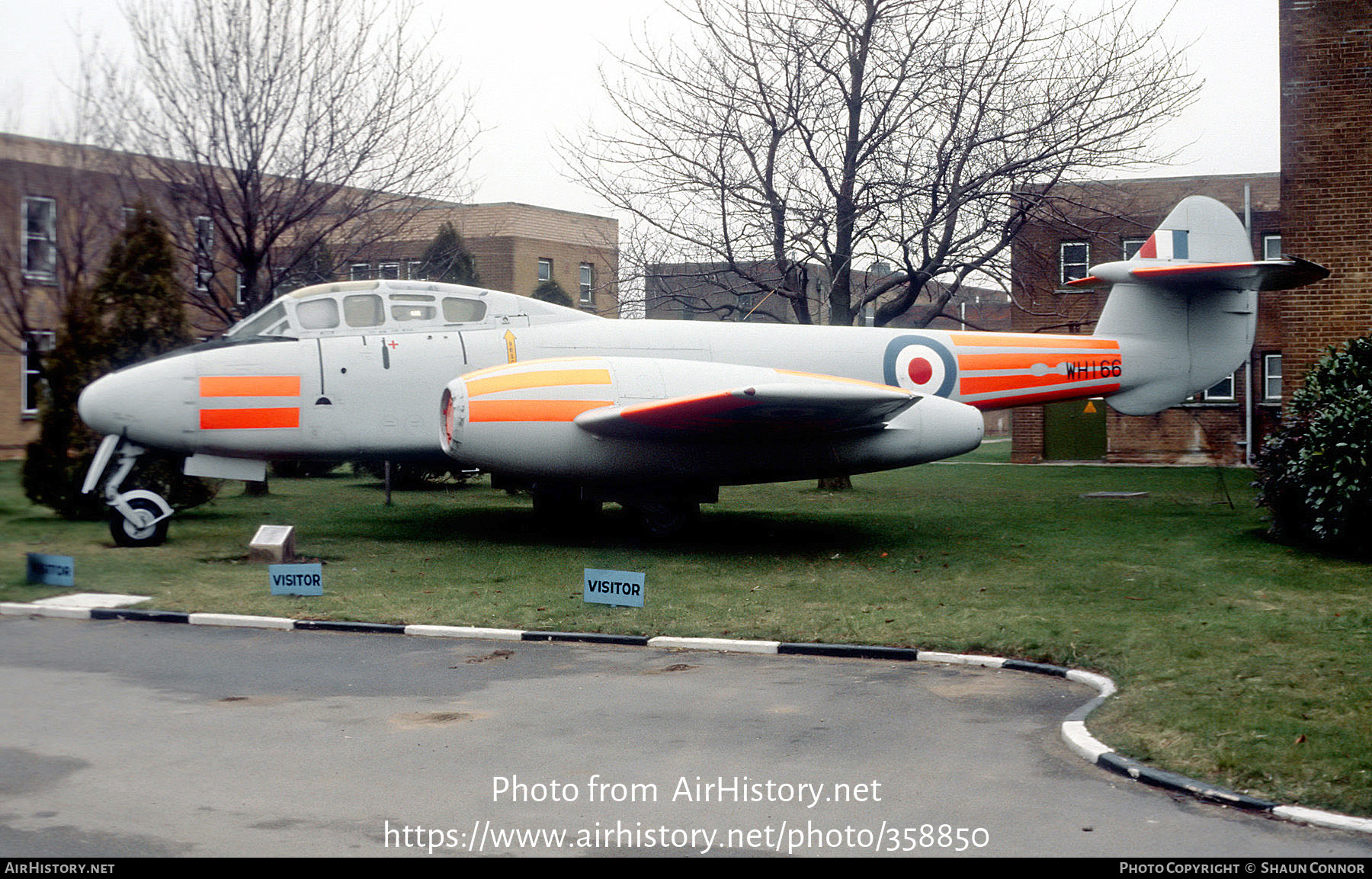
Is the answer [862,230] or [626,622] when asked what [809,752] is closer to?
[626,622]

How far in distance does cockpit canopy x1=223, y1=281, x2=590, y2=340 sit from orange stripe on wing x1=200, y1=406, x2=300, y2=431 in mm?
965

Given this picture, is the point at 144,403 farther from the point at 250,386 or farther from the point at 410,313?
the point at 410,313

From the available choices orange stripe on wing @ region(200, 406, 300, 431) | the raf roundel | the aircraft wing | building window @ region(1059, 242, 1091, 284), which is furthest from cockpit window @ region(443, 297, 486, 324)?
building window @ region(1059, 242, 1091, 284)

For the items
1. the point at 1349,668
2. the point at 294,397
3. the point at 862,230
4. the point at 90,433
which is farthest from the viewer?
the point at 862,230

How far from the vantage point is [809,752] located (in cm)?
580

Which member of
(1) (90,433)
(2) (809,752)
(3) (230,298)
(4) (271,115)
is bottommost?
(2) (809,752)

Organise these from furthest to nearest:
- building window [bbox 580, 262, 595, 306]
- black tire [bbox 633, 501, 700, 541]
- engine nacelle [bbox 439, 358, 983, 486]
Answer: building window [bbox 580, 262, 595, 306] → black tire [bbox 633, 501, 700, 541] → engine nacelle [bbox 439, 358, 983, 486]

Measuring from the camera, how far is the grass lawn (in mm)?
6156

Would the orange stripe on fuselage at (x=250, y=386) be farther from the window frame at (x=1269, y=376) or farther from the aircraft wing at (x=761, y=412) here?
the window frame at (x=1269, y=376)

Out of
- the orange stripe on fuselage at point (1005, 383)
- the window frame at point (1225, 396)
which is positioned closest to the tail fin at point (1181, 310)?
the orange stripe on fuselage at point (1005, 383)

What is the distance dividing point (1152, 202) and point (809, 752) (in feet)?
105

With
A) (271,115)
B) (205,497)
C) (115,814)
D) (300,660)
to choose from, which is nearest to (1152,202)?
(271,115)

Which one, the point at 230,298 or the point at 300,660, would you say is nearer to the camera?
the point at 300,660

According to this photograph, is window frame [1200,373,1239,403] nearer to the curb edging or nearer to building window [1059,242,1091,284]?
building window [1059,242,1091,284]
